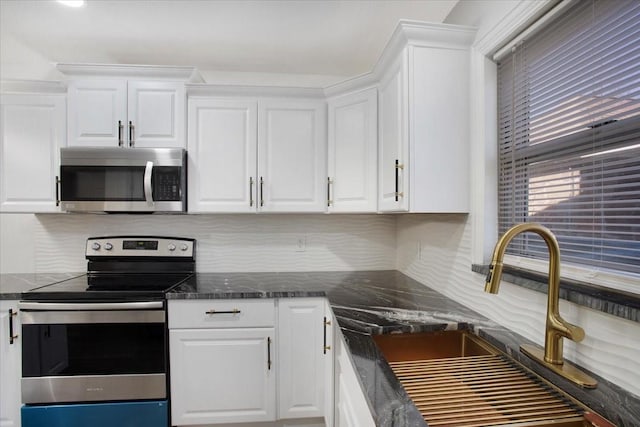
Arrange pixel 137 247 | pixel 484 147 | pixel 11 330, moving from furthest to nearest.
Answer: pixel 137 247, pixel 11 330, pixel 484 147

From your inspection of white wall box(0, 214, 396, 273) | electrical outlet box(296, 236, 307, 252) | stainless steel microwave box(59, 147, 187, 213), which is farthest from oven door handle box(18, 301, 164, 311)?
electrical outlet box(296, 236, 307, 252)

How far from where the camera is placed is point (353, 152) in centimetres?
204

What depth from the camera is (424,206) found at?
4.88 feet

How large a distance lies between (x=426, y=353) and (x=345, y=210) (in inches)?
40.4

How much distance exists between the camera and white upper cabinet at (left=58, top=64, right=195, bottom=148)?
202cm

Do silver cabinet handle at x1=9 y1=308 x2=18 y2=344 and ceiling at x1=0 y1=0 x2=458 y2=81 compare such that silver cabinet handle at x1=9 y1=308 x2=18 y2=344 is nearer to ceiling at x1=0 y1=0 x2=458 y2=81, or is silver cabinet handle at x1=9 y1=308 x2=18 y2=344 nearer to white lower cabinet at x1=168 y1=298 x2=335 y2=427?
white lower cabinet at x1=168 y1=298 x2=335 y2=427

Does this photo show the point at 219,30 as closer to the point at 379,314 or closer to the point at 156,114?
the point at 156,114

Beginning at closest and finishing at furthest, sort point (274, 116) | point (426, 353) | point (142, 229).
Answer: point (426, 353), point (274, 116), point (142, 229)

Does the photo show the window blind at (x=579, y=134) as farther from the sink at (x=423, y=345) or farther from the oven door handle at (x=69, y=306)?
the oven door handle at (x=69, y=306)

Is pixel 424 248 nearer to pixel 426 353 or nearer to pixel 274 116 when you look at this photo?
pixel 426 353

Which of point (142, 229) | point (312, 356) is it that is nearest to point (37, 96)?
point (142, 229)

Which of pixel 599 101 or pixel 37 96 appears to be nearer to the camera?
pixel 599 101

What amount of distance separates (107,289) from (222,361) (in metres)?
0.77

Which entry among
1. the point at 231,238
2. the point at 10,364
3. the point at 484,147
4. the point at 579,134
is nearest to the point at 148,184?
the point at 231,238
